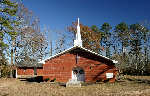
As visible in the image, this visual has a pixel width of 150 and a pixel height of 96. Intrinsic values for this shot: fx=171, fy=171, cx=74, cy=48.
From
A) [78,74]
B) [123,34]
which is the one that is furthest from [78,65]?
[123,34]

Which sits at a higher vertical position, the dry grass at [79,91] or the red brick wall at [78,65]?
the red brick wall at [78,65]

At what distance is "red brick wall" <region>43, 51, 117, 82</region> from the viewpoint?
2542cm

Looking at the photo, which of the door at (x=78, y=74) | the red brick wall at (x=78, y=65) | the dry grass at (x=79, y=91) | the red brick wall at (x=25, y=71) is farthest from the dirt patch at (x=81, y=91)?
the red brick wall at (x=25, y=71)

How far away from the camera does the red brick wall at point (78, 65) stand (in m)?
25.4

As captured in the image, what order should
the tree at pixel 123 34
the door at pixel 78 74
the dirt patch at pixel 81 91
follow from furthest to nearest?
1. the tree at pixel 123 34
2. the door at pixel 78 74
3. the dirt patch at pixel 81 91

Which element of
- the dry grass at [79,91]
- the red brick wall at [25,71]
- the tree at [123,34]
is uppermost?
the tree at [123,34]

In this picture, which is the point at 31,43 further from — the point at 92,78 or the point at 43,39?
the point at 92,78

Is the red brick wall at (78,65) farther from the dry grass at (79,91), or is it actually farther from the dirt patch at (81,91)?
the dirt patch at (81,91)

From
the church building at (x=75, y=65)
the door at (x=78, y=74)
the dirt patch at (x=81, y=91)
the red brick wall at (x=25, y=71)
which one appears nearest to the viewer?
the dirt patch at (x=81, y=91)

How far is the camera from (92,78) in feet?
83.9

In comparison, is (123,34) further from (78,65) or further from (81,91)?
(81,91)

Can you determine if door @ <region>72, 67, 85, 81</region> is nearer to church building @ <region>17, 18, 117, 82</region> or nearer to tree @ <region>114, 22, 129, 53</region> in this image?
church building @ <region>17, 18, 117, 82</region>

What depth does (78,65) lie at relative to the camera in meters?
26.1

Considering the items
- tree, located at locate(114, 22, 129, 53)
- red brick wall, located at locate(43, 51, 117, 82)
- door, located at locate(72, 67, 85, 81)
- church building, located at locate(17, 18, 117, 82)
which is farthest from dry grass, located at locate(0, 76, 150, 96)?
tree, located at locate(114, 22, 129, 53)
